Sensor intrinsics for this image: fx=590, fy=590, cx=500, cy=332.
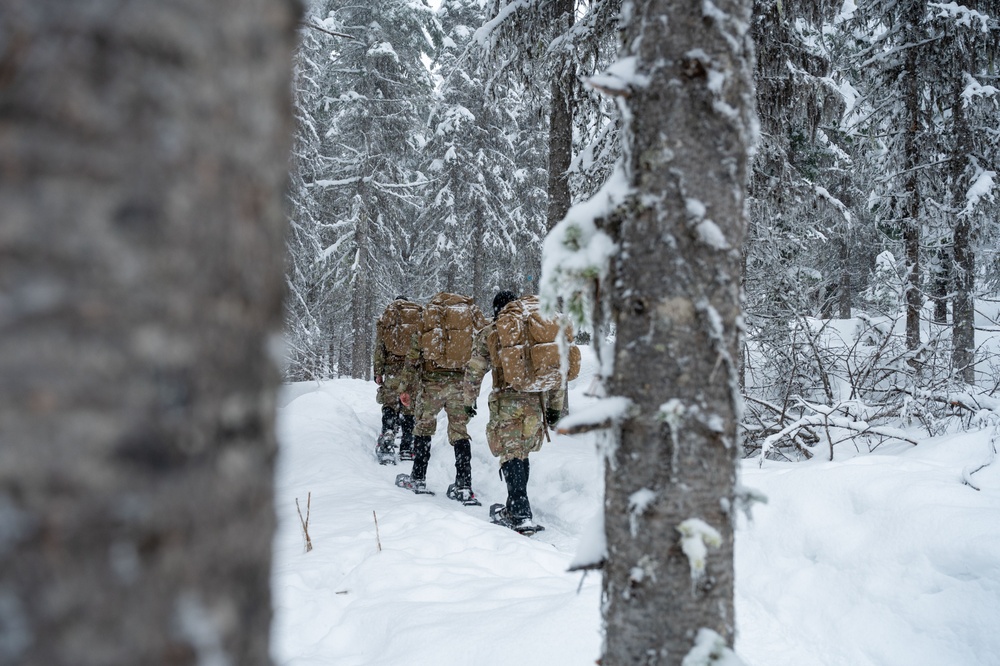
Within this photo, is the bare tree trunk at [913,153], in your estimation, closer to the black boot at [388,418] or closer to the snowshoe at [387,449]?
the black boot at [388,418]

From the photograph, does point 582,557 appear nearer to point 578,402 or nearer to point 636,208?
point 636,208

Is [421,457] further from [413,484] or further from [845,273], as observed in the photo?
[845,273]

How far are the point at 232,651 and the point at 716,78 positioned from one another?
1.76 meters

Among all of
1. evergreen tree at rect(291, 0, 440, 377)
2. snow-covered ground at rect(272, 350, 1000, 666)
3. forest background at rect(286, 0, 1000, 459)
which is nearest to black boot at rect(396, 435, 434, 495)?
snow-covered ground at rect(272, 350, 1000, 666)

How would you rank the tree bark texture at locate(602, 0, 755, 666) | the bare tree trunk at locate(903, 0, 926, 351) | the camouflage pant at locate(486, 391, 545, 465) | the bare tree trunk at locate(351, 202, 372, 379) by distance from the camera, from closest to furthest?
the tree bark texture at locate(602, 0, 755, 666) < the camouflage pant at locate(486, 391, 545, 465) < the bare tree trunk at locate(903, 0, 926, 351) < the bare tree trunk at locate(351, 202, 372, 379)

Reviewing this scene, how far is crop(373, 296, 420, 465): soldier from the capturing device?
8.72 meters

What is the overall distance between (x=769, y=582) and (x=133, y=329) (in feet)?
14.0

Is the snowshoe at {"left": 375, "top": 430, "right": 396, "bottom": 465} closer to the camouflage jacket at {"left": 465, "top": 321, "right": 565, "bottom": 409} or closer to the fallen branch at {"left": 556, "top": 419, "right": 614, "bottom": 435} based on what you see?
the camouflage jacket at {"left": 465, "top": 321, "right": 565, "bottom": 409}

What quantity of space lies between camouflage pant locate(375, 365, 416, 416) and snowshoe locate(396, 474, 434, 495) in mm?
1093

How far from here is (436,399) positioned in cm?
772

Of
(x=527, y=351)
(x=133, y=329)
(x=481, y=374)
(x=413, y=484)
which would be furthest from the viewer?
(x=413, y=484)

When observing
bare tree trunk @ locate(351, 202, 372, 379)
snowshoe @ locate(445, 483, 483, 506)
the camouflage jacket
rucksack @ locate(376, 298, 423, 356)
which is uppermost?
bare tree trunk @ locate(351, 202, 372, 379)

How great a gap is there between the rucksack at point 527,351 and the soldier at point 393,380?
104 inches

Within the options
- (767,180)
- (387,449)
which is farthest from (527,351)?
(767,180)
